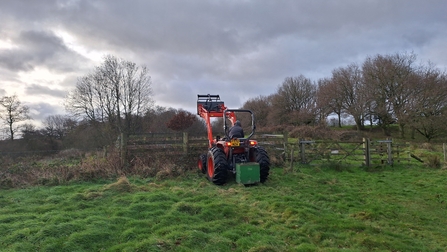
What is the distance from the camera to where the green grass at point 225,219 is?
4.54 metres

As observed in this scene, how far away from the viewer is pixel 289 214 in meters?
5.96

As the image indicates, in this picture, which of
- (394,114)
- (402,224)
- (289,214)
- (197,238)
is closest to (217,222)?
(197,238)

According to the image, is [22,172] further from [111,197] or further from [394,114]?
[394,114]

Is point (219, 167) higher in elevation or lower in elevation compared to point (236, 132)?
lower

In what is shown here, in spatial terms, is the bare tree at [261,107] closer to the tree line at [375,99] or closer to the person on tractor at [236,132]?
the tree line at [375,99]

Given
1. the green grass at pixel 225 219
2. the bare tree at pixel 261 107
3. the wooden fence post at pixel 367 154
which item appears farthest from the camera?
the bare tree at pixel 261 107

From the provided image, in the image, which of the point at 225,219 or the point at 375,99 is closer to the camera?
the point at 225,219

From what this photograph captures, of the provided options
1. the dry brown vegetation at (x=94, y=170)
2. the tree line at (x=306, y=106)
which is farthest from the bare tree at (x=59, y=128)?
the dry brown vegetation at (x=94, y=170)

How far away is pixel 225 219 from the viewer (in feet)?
18.5

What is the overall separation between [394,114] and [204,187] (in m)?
31.9

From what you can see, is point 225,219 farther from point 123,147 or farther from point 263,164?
point 123,147

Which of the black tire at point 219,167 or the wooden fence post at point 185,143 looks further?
the wooden fence post at point 185,143

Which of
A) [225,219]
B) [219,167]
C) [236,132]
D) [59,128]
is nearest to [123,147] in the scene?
[219,167]

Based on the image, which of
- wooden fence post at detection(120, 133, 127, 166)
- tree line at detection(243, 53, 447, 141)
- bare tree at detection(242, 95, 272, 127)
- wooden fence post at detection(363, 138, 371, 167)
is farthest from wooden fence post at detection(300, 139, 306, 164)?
bare tree at detection(242, 95, 272, 127)
